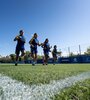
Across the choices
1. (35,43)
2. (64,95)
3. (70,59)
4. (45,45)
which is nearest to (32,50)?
(35,43)

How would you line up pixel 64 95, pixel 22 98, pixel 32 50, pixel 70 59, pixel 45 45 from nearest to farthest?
pixel 22 98, pixel 64 95, pixel 32 50, pixel 45 45, pixel 70 59

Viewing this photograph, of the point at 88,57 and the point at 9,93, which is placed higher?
the point at 88,57

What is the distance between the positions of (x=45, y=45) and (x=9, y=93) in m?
17.5

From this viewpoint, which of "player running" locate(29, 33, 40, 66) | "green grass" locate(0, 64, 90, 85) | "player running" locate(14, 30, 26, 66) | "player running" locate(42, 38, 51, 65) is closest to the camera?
"green grass" locate(0, 64, 90, 85)

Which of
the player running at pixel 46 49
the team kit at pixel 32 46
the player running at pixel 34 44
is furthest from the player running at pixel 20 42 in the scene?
the player running at pixel 46 49

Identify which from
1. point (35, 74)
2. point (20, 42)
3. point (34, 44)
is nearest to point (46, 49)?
point (34, 44)

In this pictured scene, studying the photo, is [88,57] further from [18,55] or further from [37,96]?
[37,96]

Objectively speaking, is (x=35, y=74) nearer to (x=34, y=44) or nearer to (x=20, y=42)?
(x=20, y=42)

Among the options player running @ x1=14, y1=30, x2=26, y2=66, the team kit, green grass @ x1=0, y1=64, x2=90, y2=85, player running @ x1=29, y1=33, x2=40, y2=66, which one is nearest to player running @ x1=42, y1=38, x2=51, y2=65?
the team kit

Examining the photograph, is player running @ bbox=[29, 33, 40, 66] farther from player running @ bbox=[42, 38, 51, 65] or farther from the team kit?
player running @ bbox=[42, 38, 51, 65]

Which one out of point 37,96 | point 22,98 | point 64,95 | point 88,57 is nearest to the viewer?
point 22,98

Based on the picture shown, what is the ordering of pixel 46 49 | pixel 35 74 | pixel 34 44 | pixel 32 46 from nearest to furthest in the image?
pixel 35 74 → pixel 32 46 → pixel 34 44 → pixel 46 49

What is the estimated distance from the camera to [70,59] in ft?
151

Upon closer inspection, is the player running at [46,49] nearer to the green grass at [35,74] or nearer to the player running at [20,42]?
the player running at [20,42]
